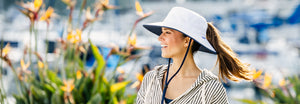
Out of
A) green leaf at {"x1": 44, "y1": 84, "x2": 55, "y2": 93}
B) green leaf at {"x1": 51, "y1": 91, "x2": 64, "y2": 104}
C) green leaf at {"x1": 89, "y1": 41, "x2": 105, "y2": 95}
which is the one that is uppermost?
green leaf at {"x1": 89, "y1": 41, "x2": 105, "y2": 95}

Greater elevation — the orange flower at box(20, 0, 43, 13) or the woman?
the orange flower at box(20, 0, 43, 13)

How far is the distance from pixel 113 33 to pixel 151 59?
1.95 meters

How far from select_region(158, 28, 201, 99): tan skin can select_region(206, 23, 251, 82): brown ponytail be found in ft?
0.29

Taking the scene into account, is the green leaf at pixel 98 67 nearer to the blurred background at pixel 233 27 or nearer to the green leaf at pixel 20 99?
the green leaf at pixel 20 99

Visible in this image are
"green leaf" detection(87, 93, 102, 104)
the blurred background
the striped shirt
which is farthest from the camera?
the blurred background

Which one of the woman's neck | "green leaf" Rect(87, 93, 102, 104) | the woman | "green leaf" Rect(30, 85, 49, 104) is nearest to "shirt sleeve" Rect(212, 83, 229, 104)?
the woman

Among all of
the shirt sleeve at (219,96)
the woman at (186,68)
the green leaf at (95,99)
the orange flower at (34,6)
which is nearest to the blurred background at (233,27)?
the green leaf at (95,99)

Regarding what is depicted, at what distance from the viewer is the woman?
1084 mm

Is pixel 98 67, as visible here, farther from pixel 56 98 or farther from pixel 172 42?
pixel 172 42

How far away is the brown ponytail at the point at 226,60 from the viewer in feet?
3.81

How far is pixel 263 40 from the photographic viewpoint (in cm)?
666

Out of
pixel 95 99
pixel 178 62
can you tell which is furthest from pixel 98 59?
pixel 178 62

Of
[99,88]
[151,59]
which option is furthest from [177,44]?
[151,59]

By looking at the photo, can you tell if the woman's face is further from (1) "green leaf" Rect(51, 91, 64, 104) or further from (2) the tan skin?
(1) "green leaf" Rect(51, 91, 64, 104)
